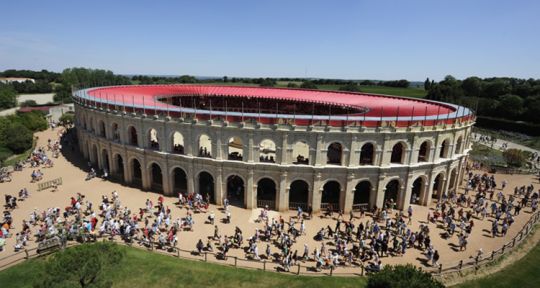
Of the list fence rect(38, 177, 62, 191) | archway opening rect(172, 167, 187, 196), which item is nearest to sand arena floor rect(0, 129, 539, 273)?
fence rect(38, 177, 62, 191)

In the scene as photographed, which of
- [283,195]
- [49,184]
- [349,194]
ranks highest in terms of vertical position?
[349,194]

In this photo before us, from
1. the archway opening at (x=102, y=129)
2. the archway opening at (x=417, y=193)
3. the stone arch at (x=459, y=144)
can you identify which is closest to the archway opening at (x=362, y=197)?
the archway opening at (x=417, y=193)

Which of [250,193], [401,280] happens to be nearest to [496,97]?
[250,193]

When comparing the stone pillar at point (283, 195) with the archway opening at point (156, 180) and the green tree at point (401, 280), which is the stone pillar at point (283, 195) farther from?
the green tree at point (401, 280)

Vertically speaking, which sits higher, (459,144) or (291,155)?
(459,144)

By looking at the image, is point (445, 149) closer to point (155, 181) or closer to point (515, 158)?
point (515, 158)

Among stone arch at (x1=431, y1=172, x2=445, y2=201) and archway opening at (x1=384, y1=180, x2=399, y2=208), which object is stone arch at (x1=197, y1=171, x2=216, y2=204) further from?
stone arch at (x1=431, y1=172, x2=445, y2=201)
